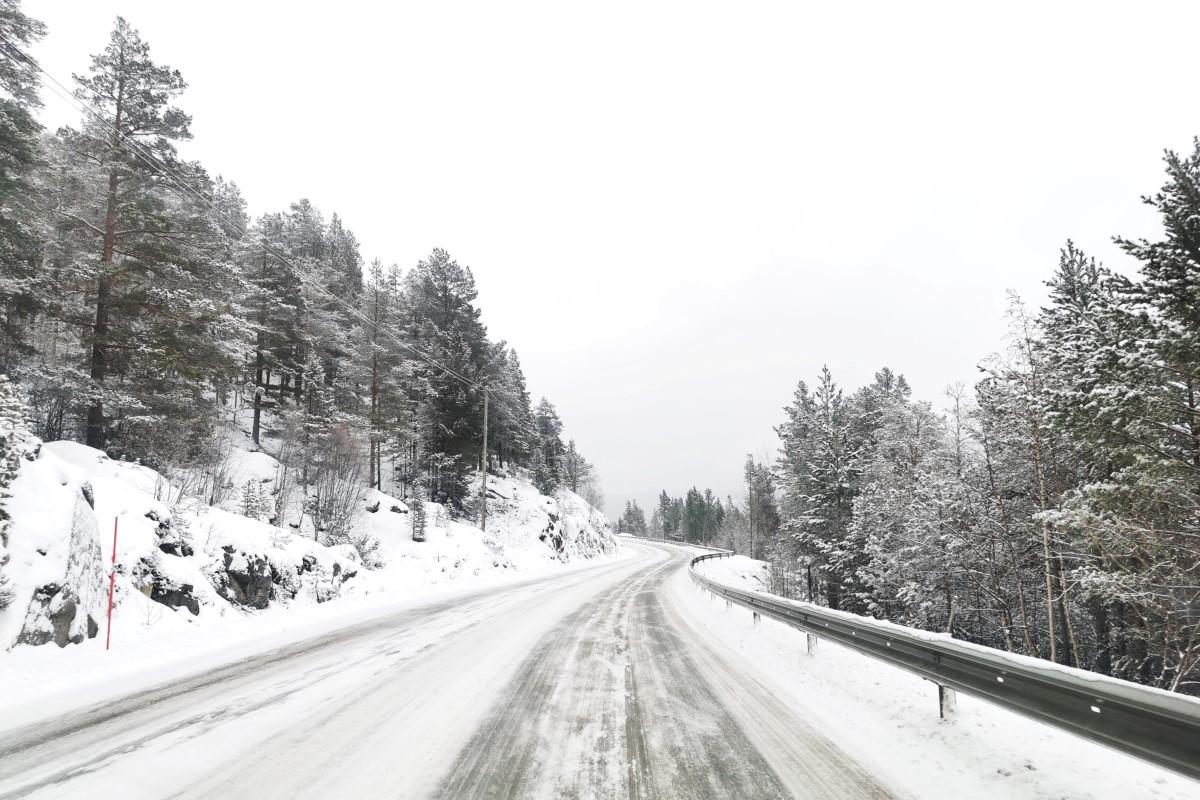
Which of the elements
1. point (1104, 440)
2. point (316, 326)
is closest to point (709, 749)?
point (1104, 440)

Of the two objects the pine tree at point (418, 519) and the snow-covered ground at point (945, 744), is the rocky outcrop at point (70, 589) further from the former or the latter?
the pine tree at point (418, 519)

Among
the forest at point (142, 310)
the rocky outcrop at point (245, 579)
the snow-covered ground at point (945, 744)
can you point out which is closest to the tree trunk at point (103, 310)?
the forest at point (142, 310)

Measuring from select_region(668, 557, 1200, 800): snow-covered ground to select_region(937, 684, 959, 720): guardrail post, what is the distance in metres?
0.07

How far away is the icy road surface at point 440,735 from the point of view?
3309 mm

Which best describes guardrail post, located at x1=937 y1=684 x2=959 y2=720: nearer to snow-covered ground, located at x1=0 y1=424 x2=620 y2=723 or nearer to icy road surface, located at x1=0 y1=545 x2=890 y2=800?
icy road surface, located at x1=0 y1=545 x2=890 y2=800

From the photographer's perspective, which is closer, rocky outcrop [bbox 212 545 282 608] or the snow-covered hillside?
the snow-covered hillside

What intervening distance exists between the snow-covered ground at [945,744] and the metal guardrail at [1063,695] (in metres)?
0.35

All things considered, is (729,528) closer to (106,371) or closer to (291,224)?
(291,224)

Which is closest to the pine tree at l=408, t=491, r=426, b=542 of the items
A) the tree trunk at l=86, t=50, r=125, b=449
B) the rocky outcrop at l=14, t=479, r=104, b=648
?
the tree trunk at l=86, t=50, r=125, b=449

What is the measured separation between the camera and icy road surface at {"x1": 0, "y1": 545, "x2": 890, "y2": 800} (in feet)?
10.9

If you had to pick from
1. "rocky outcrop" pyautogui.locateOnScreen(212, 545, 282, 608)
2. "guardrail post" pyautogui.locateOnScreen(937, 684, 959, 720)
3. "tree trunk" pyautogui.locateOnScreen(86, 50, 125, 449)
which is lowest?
"rocky outcrop" pyautogui.locateOnScreen(212, 545, 282, 608)

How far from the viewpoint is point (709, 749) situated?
401 cm

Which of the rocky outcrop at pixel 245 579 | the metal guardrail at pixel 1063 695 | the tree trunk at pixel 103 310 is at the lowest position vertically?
the rocky outcrop at pixel 245 579

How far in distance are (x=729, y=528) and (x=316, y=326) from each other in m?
78.4
